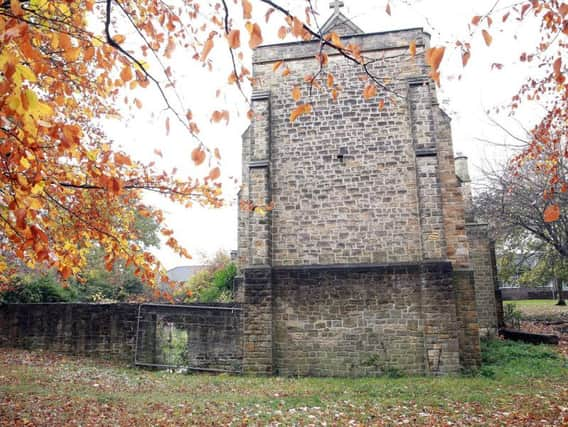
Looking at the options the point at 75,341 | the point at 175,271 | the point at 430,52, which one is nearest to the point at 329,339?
the point at 75,341

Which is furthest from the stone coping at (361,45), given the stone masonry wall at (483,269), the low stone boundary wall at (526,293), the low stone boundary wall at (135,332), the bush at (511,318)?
the low stone boundary wall at (526,293)

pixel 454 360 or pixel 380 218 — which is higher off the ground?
pixel 380 218

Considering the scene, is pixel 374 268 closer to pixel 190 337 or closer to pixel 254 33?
pixel 190 337

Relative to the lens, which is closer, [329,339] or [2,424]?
[2,424]

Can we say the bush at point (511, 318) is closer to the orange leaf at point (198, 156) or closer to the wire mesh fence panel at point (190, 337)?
the wire mesh fence panel at point (190, 337)

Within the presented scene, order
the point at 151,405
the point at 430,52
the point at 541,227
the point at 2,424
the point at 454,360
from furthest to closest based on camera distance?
the point at 541,227
the point at 454,360
the point at 151,405
the point at 2,424
the point at 430,52

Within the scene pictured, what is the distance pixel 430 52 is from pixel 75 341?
549 inches

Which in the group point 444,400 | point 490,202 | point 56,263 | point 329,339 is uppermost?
point 490,202

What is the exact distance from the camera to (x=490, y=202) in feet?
62.2

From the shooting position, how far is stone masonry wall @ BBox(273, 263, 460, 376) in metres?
12.0

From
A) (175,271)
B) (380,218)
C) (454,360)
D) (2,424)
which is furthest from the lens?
(175,271)

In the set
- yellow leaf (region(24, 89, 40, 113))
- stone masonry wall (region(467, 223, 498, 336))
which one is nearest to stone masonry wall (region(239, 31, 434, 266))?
stone masonry wall (region(467, 223, 498, 336))

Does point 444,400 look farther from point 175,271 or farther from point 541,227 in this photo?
point 175,271

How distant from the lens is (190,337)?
43.5 feet
